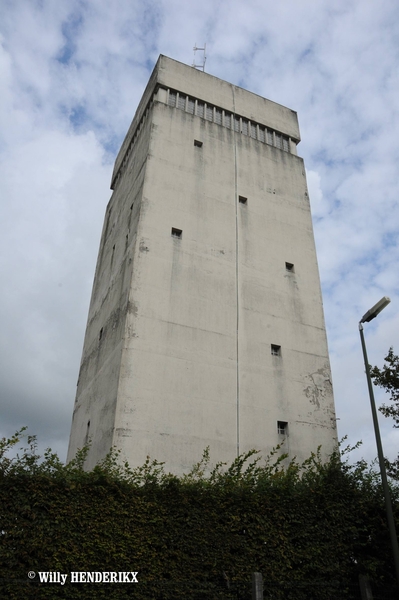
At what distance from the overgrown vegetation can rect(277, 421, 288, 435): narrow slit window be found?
6089 mm

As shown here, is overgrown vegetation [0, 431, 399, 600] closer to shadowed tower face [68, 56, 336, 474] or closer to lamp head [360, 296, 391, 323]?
lamp head [360, 296, 391, 323]

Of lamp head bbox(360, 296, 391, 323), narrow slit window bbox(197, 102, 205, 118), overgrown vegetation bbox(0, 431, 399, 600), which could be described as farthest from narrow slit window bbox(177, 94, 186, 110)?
overgrown vegetation bbox(0, 431, 399, 600)

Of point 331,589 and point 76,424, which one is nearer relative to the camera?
point 331,589

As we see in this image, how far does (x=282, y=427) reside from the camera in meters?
19.4

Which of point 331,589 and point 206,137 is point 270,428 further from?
point 206,137

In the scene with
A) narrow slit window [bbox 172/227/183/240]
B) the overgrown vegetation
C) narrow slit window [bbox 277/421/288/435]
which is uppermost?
narrow slit window [bbox 172/227/183/240]

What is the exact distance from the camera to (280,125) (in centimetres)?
2786

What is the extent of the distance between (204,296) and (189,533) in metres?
10.6

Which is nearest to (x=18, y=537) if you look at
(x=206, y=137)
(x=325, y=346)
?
(x=325, y=346)

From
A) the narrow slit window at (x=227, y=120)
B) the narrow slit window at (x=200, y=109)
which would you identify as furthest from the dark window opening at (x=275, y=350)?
the narrow slit window at (x=200, y=109)

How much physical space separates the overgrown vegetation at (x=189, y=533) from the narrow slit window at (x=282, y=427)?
6.09 metres

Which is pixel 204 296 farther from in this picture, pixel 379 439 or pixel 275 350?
pixel 379 439

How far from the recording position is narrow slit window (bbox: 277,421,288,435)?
19239 mm

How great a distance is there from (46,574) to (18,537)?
0.87 meters
